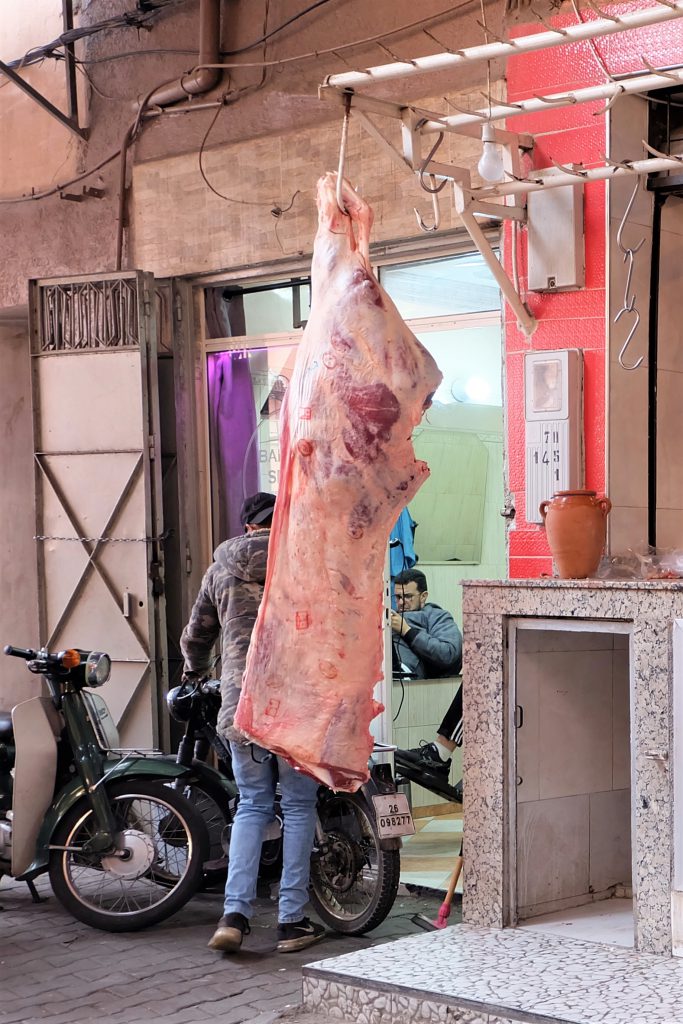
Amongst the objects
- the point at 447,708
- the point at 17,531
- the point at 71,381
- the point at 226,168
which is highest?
the point at 226,168

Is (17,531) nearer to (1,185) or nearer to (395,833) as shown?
(1,185)

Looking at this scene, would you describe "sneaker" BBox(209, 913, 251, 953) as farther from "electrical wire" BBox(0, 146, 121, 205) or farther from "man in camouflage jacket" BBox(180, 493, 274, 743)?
"electrical wire" BBox(0, 146, 121, 205)

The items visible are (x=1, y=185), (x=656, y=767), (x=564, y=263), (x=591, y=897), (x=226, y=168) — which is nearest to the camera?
(x=656, y=767)

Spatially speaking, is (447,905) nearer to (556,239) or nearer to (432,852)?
(432,852)

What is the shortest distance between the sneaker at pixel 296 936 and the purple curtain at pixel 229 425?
3149 millimetres

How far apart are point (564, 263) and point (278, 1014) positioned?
322 centimetres

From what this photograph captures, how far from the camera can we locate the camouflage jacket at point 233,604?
567cm

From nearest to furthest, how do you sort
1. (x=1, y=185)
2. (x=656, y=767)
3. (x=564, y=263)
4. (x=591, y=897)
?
(x=656, y=767) → (x=591, y=897) → (x=564, y=263) → (x=1, y=185)

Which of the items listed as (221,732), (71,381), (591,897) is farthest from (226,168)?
(591,897)

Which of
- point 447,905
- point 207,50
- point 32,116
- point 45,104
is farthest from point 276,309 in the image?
point 447,905

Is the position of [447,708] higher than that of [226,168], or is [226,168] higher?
[226,168]

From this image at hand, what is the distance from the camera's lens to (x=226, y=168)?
796 centimetres

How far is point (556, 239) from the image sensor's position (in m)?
5.61

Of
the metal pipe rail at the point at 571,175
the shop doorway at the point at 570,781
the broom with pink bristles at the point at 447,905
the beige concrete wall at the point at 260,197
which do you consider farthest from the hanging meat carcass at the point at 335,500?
the beige concrete wall at the point at 260,197
